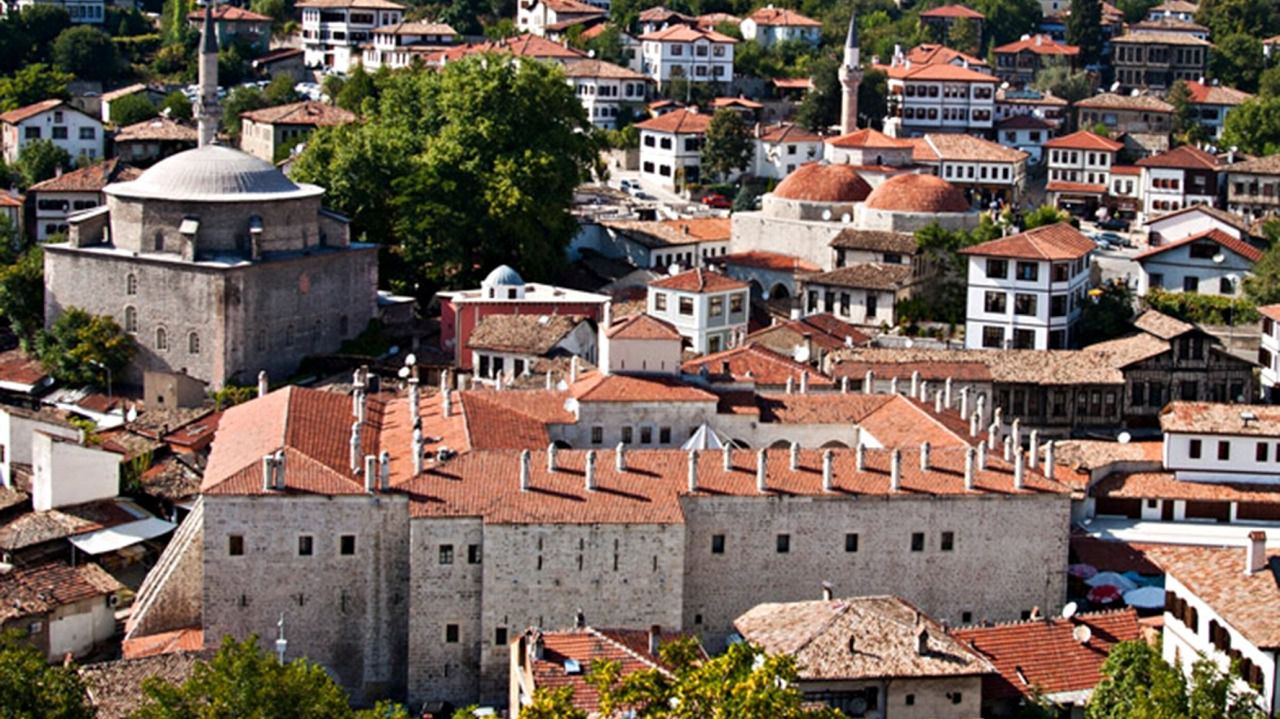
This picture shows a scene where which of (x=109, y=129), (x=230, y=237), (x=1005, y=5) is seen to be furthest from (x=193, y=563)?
(x=1005, y=5)

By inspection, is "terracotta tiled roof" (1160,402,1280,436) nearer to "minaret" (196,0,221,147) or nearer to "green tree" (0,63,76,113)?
"minaret" (196,0,221,147)

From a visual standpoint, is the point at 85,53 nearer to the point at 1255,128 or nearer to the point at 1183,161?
the point at 1183,161

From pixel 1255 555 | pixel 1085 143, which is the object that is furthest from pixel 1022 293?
pixel 1085 143

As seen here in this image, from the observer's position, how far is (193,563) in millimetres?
38562

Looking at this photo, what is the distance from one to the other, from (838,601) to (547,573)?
190 inches

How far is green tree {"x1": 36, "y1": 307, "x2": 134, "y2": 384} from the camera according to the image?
176ft

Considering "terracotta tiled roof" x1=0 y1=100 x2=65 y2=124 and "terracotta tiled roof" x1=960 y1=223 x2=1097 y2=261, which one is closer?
"terracotta tiled roof" x1=960 y1=223 x2=1097 y2=261

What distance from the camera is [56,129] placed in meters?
75.1

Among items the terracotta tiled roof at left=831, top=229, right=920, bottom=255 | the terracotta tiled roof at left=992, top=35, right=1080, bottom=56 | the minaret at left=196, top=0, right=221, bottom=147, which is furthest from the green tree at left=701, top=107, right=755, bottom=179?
the terracotta tiled roof at left=992, top=35, right=1080, bottom=56

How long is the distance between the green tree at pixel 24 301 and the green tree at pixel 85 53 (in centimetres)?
3358

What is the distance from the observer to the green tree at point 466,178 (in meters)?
60.7

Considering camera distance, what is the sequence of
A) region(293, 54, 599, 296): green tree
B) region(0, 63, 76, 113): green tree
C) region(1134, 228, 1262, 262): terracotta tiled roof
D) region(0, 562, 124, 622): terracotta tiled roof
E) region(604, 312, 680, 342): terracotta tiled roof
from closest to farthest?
region(0, 562, 124, 622): terracotta tiled roof
region(604, 312, 680, 342): terracotta tiled roof
region(293, 54, 599, 296): green tree
region(1134, 228, 1262, 262): terracotta tiled roof
region(0, 63, 76, 113): green tree

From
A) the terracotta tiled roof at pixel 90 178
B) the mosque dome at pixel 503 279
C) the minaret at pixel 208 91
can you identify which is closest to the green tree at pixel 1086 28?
the terracotta tiled roof at pixel 90 178

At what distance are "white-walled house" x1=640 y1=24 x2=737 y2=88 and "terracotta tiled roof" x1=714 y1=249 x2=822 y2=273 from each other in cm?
2817
